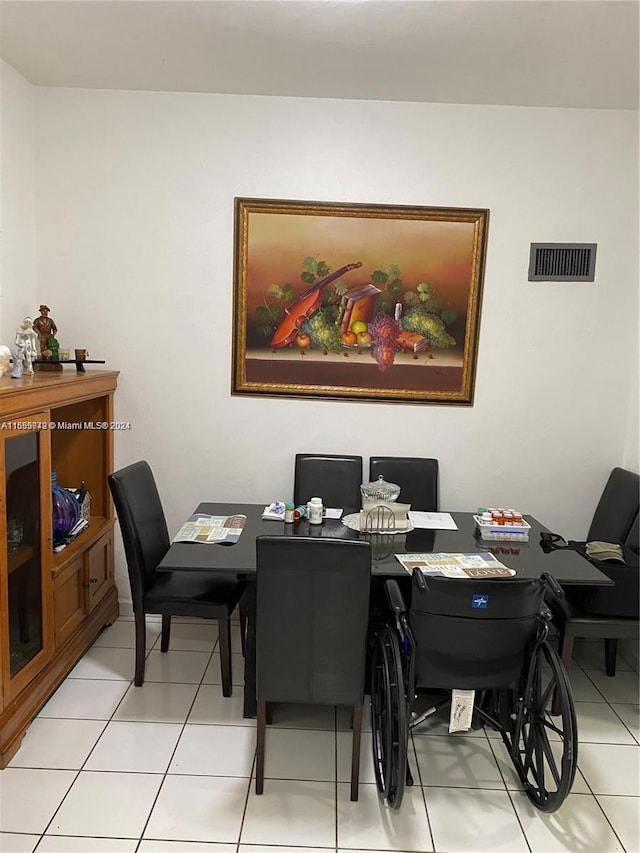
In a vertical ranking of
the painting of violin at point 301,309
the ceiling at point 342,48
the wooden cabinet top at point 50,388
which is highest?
the ceiling at point 342,48

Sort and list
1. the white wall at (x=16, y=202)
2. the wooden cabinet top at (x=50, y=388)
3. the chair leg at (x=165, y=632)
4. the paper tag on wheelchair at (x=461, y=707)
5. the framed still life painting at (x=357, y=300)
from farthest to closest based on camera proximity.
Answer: the framed still life painting at (x=357, y=300) < the chair leg at (x=165, y=632) < the white wall at (x=16, y=202) < the wooden cabinet top at (x=50, y=388) < the paper tag on wheelchair at (x=461, y=707)

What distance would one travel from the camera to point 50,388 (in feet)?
8.27

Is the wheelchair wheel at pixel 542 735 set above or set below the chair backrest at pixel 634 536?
below

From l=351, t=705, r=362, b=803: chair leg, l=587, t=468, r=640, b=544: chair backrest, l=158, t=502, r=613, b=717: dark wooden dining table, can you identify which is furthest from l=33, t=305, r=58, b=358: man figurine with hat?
l=587, t=468, r=640, b=544: chair backrest

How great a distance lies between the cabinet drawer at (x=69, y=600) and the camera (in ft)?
8.95

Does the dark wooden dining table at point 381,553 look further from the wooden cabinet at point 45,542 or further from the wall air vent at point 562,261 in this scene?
the wall air vent at point 562,261

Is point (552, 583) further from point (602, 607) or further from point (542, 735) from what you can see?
point (602, 607)

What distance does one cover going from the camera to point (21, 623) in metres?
2.43

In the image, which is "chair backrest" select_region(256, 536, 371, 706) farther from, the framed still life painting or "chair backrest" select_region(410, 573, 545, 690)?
the framed still life painting

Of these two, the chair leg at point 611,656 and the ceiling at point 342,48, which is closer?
the ceiling at point 342,48

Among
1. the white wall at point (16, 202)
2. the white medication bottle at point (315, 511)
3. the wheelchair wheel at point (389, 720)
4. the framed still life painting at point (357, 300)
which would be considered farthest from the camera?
the framed still life painting at point (357, 300)

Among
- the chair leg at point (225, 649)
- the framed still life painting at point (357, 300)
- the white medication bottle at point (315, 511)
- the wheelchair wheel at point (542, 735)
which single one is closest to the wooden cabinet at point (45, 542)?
the chair leg at point (225, 649)

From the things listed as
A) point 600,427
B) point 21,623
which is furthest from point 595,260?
point 21,623

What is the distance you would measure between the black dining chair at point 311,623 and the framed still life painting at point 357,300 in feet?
4.75
